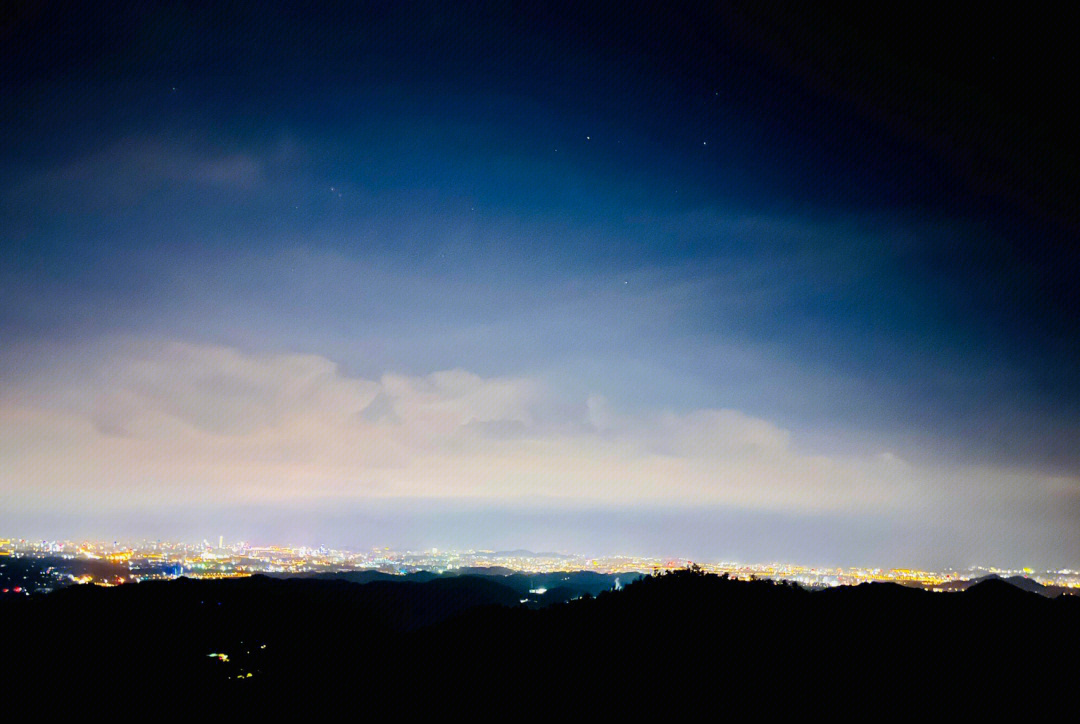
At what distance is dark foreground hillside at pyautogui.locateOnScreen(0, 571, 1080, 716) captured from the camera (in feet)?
83.0

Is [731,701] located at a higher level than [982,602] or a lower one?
lower

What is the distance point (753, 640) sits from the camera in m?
30.6

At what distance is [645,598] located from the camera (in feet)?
136

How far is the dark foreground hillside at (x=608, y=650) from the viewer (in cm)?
2531

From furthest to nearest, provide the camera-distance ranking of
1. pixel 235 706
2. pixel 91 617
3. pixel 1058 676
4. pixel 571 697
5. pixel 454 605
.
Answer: pixel 454 605 < pixel 91 617 < pixel 235 706 < pixel 571 697 < pixel 1058 676

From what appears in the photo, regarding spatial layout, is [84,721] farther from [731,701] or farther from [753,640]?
[753,640]

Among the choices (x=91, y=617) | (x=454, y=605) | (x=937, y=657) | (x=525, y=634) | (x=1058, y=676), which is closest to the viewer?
(x=1058, y=676)

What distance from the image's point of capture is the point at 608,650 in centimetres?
3334

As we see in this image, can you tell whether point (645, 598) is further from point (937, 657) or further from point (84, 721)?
point (84, 721)

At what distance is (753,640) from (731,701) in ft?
21.9

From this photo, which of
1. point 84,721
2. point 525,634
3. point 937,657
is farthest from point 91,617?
point 937,657

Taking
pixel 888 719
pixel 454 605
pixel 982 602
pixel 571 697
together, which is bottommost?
pixel 454 605

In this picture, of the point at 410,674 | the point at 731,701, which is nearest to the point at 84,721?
the point at 410,674

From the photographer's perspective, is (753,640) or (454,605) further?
(454,605)
